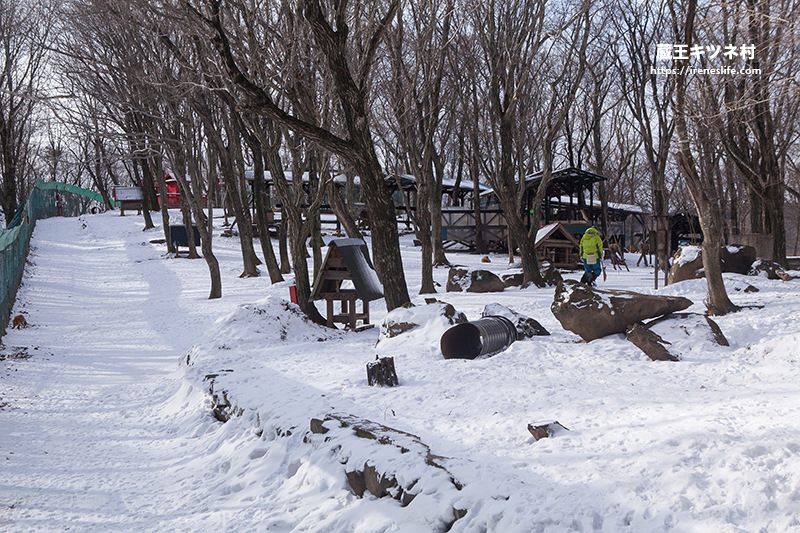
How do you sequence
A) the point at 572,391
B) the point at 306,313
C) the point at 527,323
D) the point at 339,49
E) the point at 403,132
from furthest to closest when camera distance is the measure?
the point at 403,132, the point at 306,313, the point at 339,49, the point at 527,323, the point at 572,391

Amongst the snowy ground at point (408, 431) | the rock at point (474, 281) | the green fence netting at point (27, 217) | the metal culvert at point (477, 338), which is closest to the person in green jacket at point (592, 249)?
the rock at point (474, 281)

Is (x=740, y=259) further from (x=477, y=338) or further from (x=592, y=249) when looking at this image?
(x=477, y=338)

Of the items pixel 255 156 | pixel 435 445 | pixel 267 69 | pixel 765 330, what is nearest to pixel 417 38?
pixel 267 69

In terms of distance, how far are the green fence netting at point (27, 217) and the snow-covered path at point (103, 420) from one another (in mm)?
701

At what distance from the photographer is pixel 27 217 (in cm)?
2639

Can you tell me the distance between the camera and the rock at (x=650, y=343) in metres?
6.77

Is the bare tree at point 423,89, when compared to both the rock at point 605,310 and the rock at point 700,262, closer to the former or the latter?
the rock at point 700,262

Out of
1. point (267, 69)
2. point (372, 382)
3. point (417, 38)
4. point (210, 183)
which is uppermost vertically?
point (417, 38)

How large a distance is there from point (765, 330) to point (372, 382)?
17.1 ft

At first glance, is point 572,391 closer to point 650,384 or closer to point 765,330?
point 650,384

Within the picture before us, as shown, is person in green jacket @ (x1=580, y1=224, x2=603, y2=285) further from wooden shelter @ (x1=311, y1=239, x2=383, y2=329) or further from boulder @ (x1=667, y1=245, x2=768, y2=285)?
wooden shelter @ (x1=311, y1=239, x2=383, y2=329)

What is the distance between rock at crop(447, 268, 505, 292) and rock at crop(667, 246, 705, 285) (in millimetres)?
4447

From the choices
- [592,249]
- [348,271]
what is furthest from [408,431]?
[592,249]

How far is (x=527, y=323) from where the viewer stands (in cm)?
823
